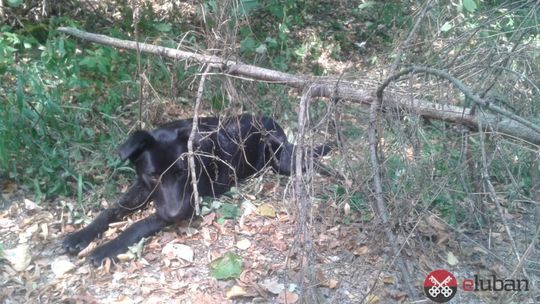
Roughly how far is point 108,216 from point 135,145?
0.52 metres

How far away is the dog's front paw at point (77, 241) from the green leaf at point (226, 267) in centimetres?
83

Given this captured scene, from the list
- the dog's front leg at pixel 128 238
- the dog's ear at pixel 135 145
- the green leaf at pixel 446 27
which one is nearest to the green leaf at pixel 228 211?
the dog's front leg at pixel 128 238

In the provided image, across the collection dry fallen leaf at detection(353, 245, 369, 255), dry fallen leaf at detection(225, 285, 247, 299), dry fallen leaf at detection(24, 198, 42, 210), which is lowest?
dry fallen leaf at detection(225, 285, 247, 299)

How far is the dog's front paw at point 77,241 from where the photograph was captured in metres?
3.58

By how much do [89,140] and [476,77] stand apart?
2.91m

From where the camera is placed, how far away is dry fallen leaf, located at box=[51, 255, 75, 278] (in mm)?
3396

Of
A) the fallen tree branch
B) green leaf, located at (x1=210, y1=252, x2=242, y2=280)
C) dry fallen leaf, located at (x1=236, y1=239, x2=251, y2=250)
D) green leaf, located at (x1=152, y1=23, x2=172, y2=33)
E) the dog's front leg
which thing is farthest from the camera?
green leaf, located at (x1=152, y1=23, x2=172, y2=33)

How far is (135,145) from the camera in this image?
3.83 metres

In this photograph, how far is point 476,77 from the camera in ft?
10.6

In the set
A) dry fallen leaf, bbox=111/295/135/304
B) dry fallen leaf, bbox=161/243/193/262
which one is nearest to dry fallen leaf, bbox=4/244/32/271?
dry fallen leaf, bbox=111/295/135/304

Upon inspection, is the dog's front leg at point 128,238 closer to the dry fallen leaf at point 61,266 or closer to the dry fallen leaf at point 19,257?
the dry fallen leaf at point 61,266

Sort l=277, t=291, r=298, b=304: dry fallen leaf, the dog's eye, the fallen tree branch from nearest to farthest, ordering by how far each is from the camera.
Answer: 1. the fallen tree branch
2. l=277, t=291, r=298, b=304: dry fallen leaf
3. the dog's eye

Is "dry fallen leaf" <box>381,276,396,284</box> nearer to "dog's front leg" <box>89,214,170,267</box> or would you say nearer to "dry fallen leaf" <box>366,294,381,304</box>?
"dry fallen leaf" <box>366,294,381,304</box>

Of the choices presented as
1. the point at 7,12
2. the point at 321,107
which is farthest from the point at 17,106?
the point at 321,107
